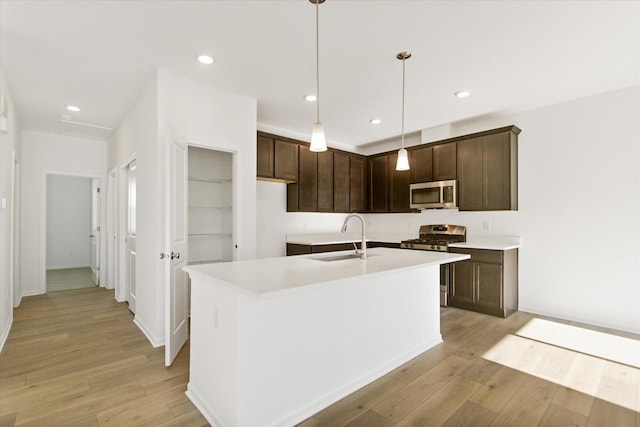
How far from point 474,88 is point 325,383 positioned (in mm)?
3234

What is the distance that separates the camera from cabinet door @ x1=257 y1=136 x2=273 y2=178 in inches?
168

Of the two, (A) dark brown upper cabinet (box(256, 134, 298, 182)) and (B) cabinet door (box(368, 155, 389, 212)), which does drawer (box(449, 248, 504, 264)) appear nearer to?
(B) cabinet door (box(368, 155, 389, 212))

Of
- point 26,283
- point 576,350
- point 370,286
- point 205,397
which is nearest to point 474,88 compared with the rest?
point 370,286

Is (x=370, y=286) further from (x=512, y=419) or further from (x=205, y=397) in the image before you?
(x=205, y=397)

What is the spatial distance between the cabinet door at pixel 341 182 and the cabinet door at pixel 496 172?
210 centimetres

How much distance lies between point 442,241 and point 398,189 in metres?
1.24

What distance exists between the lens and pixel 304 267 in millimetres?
2242

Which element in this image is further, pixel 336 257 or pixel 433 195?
pixel 433 195

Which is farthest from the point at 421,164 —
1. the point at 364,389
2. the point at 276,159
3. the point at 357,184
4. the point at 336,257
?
the point at 364,389

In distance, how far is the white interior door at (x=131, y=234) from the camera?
13.6 ft

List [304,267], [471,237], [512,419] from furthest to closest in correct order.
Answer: [471,237]
[304,267]
[512,419]

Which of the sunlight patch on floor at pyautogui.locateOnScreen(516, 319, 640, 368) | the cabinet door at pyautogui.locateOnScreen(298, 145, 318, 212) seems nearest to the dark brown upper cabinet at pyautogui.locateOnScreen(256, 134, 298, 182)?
the cabinet door at pyautogui.locateOnScreen(298, 145, 318, 212)

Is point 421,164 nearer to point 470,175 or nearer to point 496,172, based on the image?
point 470,175

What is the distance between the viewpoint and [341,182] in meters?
5.36
